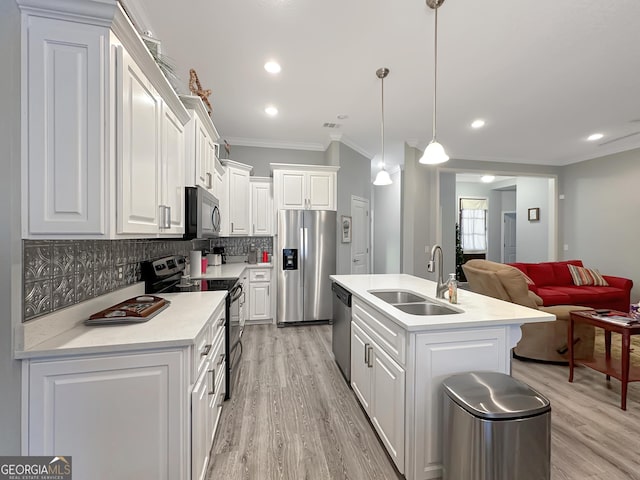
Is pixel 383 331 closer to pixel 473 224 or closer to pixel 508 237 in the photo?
pixel 473 224

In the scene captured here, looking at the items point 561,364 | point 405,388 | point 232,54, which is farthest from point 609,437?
point 232,54

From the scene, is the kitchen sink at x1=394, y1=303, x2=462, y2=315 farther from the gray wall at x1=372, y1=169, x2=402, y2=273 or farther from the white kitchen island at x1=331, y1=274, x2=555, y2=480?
the gray wall at x1=372, y1=169, x2=402, y2=273

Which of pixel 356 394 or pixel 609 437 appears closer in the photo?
pixel 609 437

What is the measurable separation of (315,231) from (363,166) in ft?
6.51

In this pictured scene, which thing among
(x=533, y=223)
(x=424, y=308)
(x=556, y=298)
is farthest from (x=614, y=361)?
(x=533, y=223)

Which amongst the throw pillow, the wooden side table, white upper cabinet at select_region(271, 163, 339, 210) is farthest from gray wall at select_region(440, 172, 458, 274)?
the wooden side table

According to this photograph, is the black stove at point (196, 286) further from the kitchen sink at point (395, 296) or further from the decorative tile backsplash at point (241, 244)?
the decorative tile backsplash at point (241, 244)

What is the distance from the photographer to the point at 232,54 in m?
2.52

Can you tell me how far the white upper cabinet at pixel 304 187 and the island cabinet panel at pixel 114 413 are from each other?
328cm

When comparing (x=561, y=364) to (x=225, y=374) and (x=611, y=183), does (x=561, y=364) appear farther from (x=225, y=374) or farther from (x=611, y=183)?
(x=611, y=183)

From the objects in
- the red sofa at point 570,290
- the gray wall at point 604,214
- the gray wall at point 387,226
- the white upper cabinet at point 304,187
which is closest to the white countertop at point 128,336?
the white upper cabinet at point 304,187

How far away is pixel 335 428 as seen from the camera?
1994mm

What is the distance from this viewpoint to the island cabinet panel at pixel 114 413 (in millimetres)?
1080

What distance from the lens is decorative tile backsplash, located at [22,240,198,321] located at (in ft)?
3.82
